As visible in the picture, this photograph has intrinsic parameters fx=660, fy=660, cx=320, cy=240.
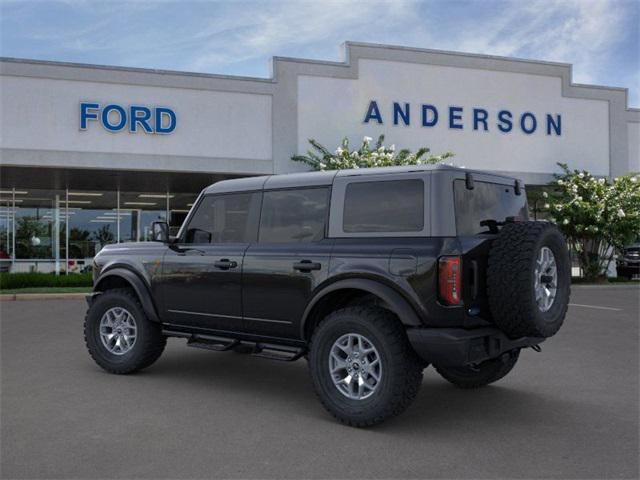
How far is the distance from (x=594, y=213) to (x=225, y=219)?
63.2ft

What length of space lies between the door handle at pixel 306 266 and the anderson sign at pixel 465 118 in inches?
693

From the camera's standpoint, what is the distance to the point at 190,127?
20703 millimetres

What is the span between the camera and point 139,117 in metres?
20.2

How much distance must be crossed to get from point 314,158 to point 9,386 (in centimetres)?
1572

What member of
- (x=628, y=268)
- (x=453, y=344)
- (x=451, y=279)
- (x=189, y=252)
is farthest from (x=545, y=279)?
(x=628, y=268)

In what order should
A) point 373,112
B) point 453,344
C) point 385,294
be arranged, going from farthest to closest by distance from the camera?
point 373,112 < point 385,294 < point 453,344

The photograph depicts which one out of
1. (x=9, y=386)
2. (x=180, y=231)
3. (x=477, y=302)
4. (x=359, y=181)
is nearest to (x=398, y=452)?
(x=477, y=302)

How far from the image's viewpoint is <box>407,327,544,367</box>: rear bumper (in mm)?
4879

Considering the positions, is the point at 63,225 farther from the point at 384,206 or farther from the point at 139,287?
the point at 384,206

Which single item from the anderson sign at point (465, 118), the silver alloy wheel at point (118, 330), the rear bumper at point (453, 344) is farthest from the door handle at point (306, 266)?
the anderson sign at point (465, 118)

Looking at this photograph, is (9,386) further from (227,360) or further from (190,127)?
(190,127)

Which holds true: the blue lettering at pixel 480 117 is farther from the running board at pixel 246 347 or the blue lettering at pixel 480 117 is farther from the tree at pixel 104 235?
the running board at pixel 246 347

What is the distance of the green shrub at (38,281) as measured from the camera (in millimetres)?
18891

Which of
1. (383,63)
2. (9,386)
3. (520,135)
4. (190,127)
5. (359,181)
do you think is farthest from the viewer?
(520,135)
